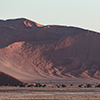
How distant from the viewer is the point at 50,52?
8412 centimetres

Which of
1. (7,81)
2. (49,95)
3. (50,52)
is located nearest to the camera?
(49,95)

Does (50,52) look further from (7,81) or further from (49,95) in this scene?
(49,95)

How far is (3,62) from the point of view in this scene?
253 ft

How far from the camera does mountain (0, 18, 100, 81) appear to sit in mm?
75438

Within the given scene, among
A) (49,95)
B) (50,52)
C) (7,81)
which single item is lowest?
(50,52)

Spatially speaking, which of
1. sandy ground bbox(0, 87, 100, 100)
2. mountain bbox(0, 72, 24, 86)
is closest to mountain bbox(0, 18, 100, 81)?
mountain bbox(0, 72, 24, 86)

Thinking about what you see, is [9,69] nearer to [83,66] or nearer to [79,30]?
[83,66]

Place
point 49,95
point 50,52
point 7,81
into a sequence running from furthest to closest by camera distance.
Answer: point 50,52
point 7,81
point 49,95

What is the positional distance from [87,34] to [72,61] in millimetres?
12204

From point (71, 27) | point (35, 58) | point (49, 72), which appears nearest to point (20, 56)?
point (35, 58)

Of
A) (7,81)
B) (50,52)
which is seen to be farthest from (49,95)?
(50,52)

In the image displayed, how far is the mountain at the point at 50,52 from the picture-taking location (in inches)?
2970

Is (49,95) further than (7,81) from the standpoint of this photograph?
No

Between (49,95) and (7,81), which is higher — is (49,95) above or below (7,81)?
above
